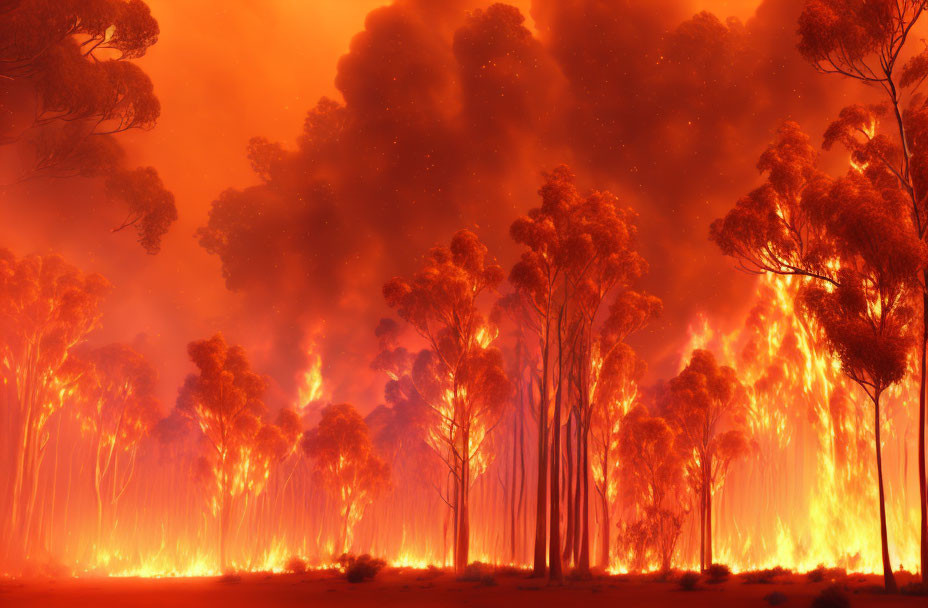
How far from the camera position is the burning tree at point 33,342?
3378 centimetres

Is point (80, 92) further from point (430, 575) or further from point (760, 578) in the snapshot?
point (760, 578)

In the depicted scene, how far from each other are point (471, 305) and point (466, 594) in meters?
11.5

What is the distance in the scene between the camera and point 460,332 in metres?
28.6

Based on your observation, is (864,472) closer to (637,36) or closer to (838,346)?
(838,346)

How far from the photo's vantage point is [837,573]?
22.8m

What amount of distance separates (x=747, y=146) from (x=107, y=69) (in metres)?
37.8

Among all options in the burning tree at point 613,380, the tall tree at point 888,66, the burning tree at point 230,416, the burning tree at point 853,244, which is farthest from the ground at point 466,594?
the burning tree at point 230,416

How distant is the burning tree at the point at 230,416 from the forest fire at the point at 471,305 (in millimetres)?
217

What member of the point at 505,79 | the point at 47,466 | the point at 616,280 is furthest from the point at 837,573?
the point at 47,466

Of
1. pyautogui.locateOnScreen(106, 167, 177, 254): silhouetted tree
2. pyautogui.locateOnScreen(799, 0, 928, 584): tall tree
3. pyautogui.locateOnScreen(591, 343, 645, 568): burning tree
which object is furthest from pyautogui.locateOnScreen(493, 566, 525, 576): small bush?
pyautogui.locateOnScreen(106, 167, 177, 254): silhouetted tree

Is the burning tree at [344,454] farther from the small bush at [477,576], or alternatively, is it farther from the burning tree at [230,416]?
the small bush at [477,576]

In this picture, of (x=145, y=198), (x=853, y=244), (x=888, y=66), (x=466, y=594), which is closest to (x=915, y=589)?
(x=853, y=244)

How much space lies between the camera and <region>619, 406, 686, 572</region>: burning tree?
91.2 ft

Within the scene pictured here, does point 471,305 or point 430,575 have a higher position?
point 471,305
